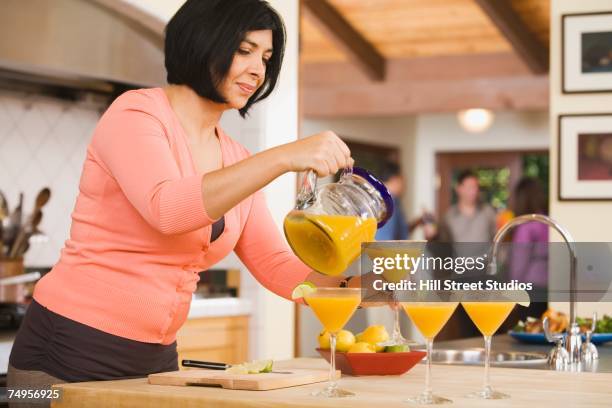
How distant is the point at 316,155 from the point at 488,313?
411 mm

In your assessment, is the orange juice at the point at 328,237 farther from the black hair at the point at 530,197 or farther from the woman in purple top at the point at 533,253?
the black hair at the point at 530,197

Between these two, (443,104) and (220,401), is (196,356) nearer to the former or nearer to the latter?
(220,401)

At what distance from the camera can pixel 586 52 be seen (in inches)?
193

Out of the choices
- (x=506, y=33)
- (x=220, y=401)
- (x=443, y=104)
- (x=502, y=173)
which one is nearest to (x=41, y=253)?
(x=220, y=401)

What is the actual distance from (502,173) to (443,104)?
6.90 ft

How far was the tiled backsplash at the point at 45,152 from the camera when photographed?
14.4ft

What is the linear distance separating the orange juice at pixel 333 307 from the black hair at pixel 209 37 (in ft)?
1.58

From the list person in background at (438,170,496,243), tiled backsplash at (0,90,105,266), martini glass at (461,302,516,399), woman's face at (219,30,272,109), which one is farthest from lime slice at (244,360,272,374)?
person in background at (438,170,496,243)

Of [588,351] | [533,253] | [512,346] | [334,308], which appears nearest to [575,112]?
[533,253]

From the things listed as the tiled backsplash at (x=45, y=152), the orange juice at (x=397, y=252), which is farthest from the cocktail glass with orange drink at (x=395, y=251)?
the tiled backsplash at (x=45, y=152)

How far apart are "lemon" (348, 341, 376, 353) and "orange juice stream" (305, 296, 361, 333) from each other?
0.31 meters

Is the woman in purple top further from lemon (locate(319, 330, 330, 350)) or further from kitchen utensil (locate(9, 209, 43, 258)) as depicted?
lemon (locate(319, 330, 330, 350))

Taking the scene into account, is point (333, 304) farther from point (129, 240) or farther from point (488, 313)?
point (129, 240)

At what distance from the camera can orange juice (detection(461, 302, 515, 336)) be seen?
1.74 m
